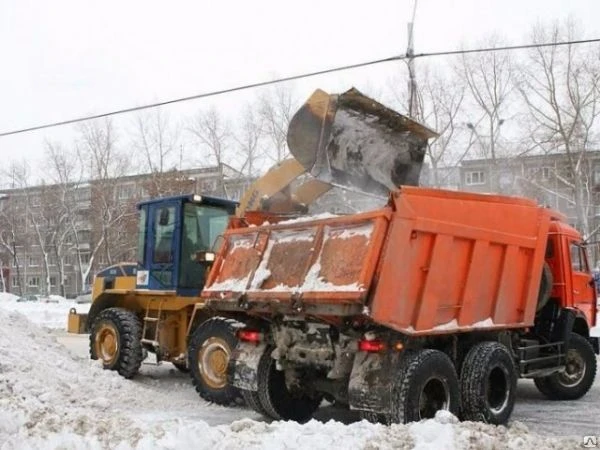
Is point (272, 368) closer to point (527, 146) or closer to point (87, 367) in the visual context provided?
point (87, 367)

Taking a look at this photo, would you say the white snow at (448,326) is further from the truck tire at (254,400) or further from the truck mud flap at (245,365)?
the truck tire at (254,400)

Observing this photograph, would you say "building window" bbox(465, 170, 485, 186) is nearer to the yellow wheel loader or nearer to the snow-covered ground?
the snow-covered ground

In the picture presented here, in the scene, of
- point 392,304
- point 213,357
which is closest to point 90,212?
point 213,357

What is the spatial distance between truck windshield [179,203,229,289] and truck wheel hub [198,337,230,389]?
5.53 ft

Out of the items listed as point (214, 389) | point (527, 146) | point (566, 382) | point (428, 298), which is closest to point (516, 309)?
point (428, 298)

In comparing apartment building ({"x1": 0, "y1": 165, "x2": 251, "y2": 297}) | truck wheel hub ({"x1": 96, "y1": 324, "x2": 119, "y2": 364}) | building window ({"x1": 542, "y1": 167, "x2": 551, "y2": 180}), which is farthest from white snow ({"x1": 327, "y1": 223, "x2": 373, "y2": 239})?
building window ({"x1": 542, "y1": 167, "x2": 551, "y2": 180})

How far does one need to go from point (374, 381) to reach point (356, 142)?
3.14 m

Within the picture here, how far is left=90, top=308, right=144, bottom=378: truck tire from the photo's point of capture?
33.0ft

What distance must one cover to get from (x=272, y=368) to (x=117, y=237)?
4109 centimetres

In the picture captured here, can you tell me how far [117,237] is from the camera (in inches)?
1839

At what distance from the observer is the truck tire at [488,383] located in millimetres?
6891

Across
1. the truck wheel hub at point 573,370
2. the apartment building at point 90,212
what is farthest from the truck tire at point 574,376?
the apartment building at point 90,212

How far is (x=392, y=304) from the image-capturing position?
612 cm

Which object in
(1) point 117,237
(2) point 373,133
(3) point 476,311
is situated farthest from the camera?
(1) point 117,237
